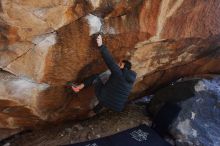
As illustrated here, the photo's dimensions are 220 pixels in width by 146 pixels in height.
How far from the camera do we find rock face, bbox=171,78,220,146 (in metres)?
5.47

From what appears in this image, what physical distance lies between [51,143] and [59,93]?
894 mm

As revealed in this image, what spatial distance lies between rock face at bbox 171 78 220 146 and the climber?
1386 mm

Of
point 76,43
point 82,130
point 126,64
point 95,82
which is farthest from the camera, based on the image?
point 82,130

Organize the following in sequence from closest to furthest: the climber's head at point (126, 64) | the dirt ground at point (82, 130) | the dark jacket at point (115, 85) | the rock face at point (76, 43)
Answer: the rock face at point (76, 43) < the dark jacket at point (115, 85) < the climber's head at point (126, 64) < the dirt ground at point (82, 130)

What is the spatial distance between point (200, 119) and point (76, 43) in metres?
2.59

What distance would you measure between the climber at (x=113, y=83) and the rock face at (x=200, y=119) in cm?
139

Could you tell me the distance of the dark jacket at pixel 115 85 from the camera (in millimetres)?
4414

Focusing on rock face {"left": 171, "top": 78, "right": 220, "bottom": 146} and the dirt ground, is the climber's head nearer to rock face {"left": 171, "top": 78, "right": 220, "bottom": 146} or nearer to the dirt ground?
the dirt ground

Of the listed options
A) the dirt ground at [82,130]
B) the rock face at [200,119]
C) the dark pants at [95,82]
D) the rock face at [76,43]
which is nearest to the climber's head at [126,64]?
the rock face at [76,43]

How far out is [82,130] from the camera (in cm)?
555

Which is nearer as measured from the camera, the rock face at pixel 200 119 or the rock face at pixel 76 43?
the rock face at pixel 76 43

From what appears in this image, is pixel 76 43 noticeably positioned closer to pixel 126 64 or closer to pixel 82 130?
pixel 126 64

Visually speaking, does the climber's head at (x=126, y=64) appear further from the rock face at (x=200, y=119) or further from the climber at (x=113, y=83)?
the rock face at (x=200, y=119)

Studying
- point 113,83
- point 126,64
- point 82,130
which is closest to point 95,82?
point 113,83
